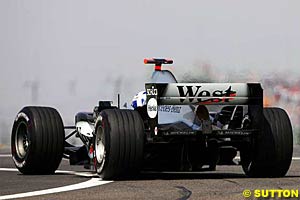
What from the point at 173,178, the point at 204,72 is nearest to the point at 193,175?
the point at 173,178

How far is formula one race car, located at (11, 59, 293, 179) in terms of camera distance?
14.7m

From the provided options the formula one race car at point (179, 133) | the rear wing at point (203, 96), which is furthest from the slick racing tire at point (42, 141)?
the rear wing at point (203, 96)

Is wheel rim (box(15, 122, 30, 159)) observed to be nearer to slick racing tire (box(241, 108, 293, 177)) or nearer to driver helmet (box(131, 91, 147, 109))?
driver helmet (box(131, 91, 147, 109))

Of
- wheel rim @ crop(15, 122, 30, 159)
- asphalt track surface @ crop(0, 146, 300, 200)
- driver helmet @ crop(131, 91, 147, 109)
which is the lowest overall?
asphalt track surface @ crop(0, 146, 300, 200)

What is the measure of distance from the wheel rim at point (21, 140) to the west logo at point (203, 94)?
3025 millimetres

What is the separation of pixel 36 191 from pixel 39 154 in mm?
Answer: 2956

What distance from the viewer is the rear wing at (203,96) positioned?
48.8ft

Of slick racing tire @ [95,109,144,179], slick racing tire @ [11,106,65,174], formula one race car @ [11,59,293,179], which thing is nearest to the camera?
slick racing tire @ [95,109,144,179]

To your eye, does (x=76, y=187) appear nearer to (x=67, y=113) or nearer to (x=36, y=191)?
(x=36, y=191)

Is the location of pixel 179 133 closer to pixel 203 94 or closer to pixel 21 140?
pixel 203 94

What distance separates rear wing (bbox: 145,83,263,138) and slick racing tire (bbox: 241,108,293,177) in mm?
184

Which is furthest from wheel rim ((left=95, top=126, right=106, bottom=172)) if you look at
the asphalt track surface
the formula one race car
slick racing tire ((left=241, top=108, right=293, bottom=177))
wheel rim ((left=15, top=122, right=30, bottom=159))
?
slick racing tire ((left=241, top=108, right=293, bottom=177))

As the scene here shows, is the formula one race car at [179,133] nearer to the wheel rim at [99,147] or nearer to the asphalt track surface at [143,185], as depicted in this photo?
the wheel rim at [99,147]

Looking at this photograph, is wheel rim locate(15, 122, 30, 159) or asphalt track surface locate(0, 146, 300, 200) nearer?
asphalt track surface locate(0, 146, 300, 200)
